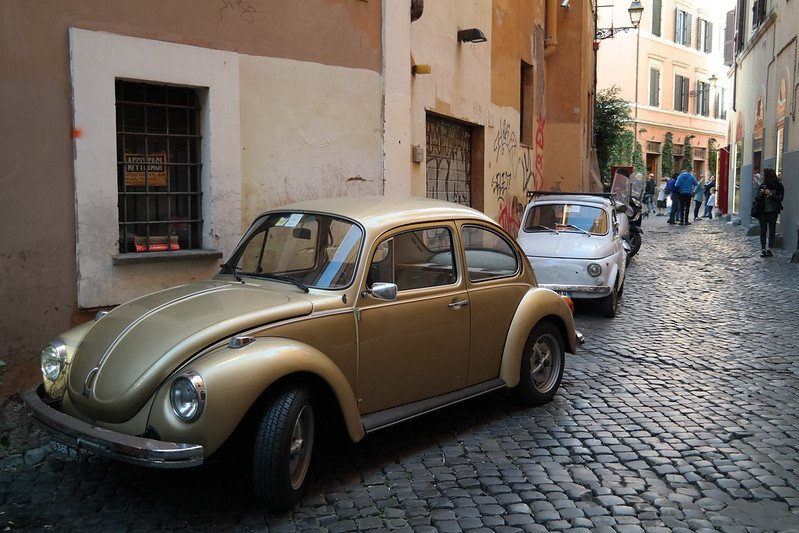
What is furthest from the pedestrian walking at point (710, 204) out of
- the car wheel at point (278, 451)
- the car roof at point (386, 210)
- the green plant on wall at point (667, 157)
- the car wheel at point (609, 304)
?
the car wheel at point (278, 451)

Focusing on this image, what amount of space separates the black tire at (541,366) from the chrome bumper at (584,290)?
3524 millimetres

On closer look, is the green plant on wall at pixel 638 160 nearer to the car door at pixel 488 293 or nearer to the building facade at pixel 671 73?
the building facade at pixel 671 73

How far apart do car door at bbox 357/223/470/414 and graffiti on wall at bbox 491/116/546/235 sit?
8.39 meters

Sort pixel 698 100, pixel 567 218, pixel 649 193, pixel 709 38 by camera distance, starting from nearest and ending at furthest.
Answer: pixel 567 218 → pixel 649 193 → pixel 698 100 → pixel 709 38

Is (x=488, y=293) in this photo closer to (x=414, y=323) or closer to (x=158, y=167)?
(x=414, y=323)

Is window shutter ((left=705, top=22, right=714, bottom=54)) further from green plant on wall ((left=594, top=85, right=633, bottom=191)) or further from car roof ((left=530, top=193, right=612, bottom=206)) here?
car roof ((left=530, top=193, right=612, bottom=206))

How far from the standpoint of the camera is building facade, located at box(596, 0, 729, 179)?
39688mm

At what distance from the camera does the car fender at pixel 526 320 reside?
565 centimetres

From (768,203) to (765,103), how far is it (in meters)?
6.46

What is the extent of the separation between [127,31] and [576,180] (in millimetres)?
14632

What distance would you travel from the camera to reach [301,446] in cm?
423

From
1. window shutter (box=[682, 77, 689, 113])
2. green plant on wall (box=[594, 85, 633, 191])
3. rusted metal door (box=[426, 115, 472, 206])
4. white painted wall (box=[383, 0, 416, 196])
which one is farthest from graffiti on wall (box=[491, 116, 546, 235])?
window shutter (box=[682, 77, 689, 113])

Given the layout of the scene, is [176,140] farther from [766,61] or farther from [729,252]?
[766,61]

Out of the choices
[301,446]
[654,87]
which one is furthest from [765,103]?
[654,87]
